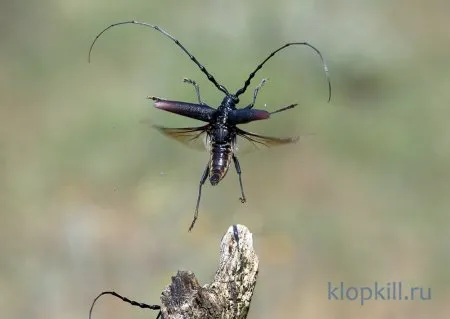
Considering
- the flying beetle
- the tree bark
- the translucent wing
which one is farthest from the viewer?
the translucent wing

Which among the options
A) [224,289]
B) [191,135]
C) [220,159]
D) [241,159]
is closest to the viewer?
[224,289]

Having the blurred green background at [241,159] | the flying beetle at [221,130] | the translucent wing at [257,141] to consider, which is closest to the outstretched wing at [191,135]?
the flying beetle at [221,130]

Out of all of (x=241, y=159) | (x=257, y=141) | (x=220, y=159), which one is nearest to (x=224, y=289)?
(x=220, y=159)

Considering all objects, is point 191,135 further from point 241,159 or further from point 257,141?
point 241,159

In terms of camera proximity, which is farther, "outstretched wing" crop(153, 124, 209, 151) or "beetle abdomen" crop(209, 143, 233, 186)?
"outstretched wing" crop(153, 124, 209, 151)

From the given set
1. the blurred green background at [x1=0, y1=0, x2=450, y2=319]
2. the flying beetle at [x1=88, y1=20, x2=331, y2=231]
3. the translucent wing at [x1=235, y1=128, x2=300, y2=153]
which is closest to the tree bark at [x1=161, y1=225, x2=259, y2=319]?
the flying beetle at [x1=88, y1=20, x2=331, y2=231]

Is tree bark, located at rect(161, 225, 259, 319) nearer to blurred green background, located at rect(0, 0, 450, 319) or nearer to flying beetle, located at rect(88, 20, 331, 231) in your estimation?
flying beetle, located at rect(88, 20, 331, 231)

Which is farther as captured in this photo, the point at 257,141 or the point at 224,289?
the point at 257,141
